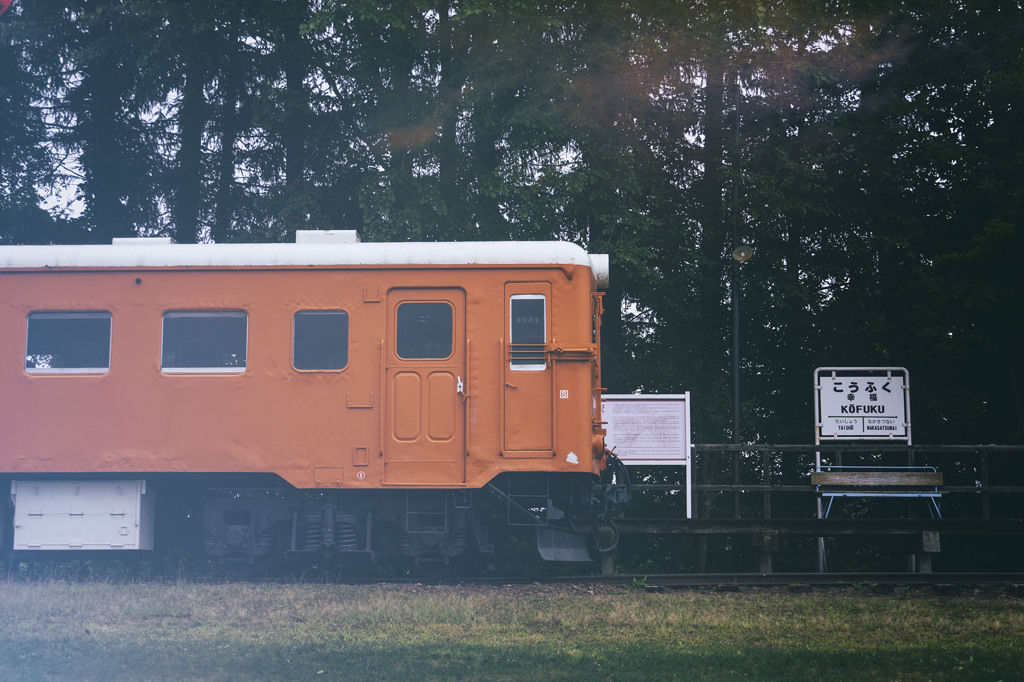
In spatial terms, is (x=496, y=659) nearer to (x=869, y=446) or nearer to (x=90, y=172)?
(x=869, y=446)

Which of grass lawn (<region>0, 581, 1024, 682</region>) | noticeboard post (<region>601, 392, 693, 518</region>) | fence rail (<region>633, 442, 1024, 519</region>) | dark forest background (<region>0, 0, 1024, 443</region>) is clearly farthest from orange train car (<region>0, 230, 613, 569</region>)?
dark forest background (<region>0, 0, 1024, 443</region>)

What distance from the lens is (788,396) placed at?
17703 mm

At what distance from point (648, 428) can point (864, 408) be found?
3.03m

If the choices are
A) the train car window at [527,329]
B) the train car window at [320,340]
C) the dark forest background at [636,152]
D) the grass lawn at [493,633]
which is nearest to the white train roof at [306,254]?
the train car window at [527,329]

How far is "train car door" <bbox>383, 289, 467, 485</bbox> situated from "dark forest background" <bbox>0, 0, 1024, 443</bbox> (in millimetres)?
4521

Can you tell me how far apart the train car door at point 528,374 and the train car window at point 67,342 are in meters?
4.47

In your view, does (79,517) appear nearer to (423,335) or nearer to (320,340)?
(320,340)

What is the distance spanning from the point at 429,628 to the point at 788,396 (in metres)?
10.4

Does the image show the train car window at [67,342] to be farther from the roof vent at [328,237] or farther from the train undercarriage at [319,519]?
the roof vent at [328,237]

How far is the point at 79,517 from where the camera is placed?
11.5 metres

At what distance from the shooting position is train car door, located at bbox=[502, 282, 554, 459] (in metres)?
11.0

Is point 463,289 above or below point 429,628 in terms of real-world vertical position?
above

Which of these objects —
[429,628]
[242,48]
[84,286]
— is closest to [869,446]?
[429,628]

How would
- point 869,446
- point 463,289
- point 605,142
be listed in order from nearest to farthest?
1. point 463,289
2. point 869,446
3. point 605,142
